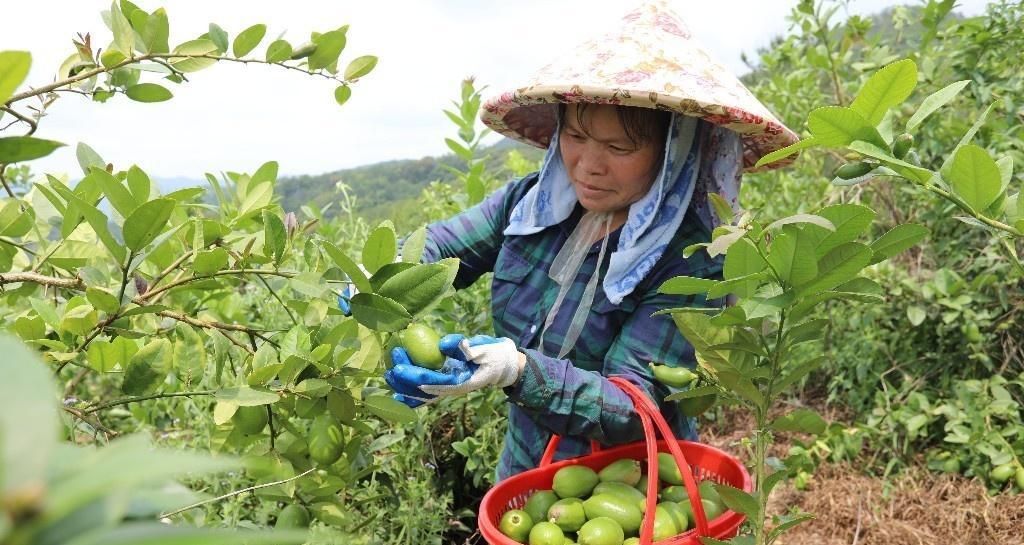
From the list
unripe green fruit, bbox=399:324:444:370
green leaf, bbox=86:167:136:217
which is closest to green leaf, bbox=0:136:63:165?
green leaf, bbox=86:167:136:217

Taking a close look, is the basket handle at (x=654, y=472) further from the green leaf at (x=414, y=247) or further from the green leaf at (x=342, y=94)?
the green leaf at (x=342, y=94)

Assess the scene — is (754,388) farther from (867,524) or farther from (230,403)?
(867,524)

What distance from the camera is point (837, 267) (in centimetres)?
80

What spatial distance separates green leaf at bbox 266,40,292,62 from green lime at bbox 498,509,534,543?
773 millimetres

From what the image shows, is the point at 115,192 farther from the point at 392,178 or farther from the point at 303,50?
the point at 392,178

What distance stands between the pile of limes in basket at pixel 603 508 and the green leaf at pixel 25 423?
1.05 metres

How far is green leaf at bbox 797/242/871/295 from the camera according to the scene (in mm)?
773

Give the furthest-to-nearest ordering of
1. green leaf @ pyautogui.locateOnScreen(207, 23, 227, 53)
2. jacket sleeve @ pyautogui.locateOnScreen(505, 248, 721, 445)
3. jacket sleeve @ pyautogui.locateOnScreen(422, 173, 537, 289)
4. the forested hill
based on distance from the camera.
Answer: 1. the forested hill
2. jacket sleeve @ pyautogui.locateOnScreen(422, 173, 537, 289)
3. jacket sleeve @ pyautogui.locateOnScreen(505, 248, 721, 445)
4. green leaf @ pyautogui.locateOnScreen(207, 23, 227, 53)

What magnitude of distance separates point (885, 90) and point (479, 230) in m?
1.31

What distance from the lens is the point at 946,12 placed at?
2521mm

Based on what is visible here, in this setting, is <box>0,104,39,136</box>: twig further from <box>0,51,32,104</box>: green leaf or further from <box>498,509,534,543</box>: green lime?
<box>498,509,534,543</box>: green lime

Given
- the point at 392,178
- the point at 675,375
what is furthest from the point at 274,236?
the point at 392,178

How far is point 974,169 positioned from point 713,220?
3.09 feet

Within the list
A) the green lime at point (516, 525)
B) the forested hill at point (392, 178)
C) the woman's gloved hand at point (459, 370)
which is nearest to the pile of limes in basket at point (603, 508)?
the green lime at point (516, 525)
